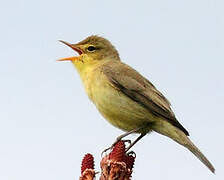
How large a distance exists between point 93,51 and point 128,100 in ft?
4.74

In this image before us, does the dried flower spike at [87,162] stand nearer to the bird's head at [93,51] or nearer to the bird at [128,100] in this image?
the bird at [128,100]

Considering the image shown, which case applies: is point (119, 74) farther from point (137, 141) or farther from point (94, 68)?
point (137, 141)

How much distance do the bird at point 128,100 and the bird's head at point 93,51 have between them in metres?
0.02

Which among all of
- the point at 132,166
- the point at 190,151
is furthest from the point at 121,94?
the point at 132,166

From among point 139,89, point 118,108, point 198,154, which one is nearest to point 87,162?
point 198,154

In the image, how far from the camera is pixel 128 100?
21.7 ft

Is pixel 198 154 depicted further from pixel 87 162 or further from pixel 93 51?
pixel 93 51

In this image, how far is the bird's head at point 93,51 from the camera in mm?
7398

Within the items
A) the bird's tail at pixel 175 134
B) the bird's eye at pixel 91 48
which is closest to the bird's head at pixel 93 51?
the bird's eye at pixel 91 48

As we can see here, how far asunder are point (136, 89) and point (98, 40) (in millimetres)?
A: 1570

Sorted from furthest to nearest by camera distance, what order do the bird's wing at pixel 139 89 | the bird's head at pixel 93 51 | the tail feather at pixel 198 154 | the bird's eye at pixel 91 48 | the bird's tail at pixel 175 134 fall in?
the bird's eye at pixel 91 48, the bird's head at pixel 93 51, the bird's wing at pixel 139 89, the bird's tail at pixel 175 134, the tail feather at pixel 198 154

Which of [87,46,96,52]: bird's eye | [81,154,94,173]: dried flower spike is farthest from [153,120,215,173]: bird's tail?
[81,154,94,173]: dried flower spike

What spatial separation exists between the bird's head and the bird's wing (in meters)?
0.33

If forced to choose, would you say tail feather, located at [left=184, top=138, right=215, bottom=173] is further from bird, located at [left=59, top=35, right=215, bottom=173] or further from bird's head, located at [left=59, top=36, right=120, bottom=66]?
bird's head, located at [left=59, top=36, right=120, bottom=66]
